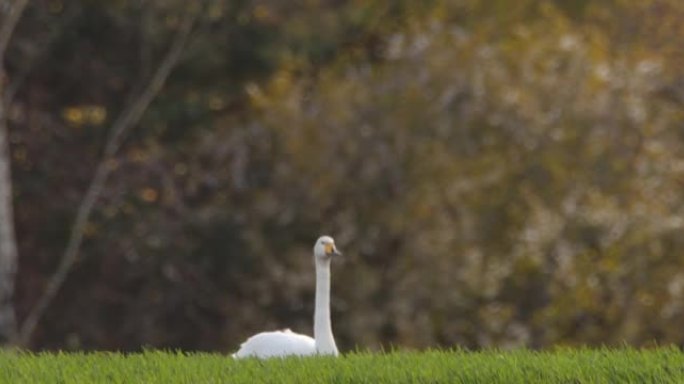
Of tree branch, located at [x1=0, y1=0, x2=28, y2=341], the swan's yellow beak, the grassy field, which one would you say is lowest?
the grassy field

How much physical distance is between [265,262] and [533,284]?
319 centimetres

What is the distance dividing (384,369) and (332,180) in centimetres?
1586

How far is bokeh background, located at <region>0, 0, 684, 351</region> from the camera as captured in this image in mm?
25641

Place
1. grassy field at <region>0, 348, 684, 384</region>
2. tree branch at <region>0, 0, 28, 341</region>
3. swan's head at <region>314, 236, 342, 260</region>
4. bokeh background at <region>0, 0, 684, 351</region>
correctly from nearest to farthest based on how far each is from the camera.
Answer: grassy field at <region>0, 348, 684, 384</region>, swan's head at <region>314, 236, 342, 260</region>, tree branch at <region>0, 0, 28, 341</region>, bokeh background at <region>0, 0, 684, 351</region>

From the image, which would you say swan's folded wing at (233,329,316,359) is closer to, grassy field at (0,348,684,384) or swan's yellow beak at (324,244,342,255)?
swan's yellow beak at (324,244,342,255)

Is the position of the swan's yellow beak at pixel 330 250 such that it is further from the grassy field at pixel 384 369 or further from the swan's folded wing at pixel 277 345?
the grassy field at pixel 384 369

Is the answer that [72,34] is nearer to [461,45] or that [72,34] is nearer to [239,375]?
[461,45]

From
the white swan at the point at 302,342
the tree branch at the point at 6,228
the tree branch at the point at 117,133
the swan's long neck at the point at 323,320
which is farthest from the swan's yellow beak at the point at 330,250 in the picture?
the tree branch at the point at 117,133

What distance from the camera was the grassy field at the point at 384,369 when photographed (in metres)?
10.3

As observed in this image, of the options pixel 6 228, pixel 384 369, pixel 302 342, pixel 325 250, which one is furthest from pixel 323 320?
pixel 6 228

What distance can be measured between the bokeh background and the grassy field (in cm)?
1364

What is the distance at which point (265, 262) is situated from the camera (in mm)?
26797

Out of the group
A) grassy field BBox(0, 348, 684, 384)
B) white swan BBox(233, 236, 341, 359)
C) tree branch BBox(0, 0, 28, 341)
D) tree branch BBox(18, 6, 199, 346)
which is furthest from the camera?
tree branch BBox(18, 6, 199, 346)

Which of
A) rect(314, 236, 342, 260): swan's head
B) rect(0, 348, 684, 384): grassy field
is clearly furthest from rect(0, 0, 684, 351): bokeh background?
rect(0, 348, 684, 384): grassy field
